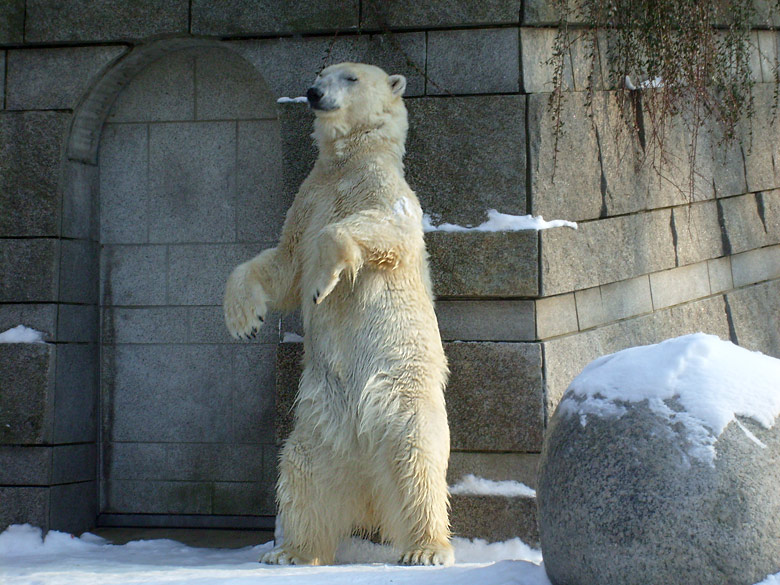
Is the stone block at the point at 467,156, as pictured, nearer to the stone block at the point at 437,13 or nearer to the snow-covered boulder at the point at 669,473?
the stone block at the point at 437,13

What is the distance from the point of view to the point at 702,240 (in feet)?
18.7

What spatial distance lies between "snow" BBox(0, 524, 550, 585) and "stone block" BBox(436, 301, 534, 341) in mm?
1030

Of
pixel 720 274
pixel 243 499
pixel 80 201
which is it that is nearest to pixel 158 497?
pixel 243 499

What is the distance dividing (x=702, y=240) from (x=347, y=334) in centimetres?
281

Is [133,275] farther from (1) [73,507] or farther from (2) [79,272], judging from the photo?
(1) [73,507]

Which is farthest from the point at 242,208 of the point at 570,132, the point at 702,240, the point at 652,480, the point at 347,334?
the point at 652,480

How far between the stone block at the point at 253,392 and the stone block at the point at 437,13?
200 centimetres

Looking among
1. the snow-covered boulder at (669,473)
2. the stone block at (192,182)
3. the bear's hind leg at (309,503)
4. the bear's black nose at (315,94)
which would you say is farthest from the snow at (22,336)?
the snow-covered boulder at (669,473)

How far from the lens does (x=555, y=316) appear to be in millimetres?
4621

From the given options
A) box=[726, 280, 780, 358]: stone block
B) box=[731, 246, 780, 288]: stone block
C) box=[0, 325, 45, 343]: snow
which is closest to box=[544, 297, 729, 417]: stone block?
box=[726, 280, 780, 358]: stone block

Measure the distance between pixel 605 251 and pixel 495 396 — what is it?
1070 millimetres

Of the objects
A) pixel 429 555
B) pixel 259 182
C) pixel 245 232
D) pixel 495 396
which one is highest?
pixel 259 182

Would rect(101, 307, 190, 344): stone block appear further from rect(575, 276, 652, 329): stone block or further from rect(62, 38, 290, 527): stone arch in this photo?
rect(575, 276, 652, 329): stone block

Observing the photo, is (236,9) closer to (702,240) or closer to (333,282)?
(333,282)
